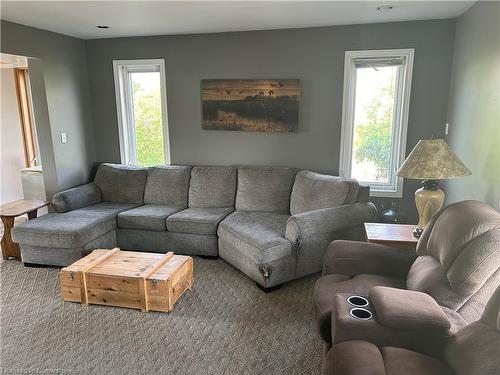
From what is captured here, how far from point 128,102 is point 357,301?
382cm

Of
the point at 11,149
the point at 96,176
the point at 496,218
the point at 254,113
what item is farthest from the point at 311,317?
the point at 11,149

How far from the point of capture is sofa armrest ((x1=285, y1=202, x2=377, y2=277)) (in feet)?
9.90

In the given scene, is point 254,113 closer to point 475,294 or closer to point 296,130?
point 296,130

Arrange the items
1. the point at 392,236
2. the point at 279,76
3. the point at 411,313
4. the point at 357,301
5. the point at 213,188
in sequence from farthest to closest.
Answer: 1. the point at 213,188
2. the point at 279,76
3. the point at 392,236
4. the point at 357,301
5. the point at 411,313

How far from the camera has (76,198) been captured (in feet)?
13.2

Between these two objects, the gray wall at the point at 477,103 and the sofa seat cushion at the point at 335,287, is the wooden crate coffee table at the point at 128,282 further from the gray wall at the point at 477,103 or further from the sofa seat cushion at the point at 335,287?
the gray wall at the point at 477,103

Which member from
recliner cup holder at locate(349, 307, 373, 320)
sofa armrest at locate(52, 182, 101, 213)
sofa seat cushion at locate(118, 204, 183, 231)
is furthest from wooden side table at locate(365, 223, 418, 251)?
sofa armrest at locate(52, 182, 101, 213)

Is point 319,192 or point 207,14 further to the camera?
point 319,192

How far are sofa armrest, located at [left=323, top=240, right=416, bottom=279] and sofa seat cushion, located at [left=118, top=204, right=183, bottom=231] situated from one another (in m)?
1.97

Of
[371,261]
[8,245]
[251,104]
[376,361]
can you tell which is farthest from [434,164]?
[8,245]

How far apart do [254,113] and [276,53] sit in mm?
687

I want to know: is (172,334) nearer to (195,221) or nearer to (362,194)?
(195,221)

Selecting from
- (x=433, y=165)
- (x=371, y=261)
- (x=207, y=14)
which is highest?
(x=207, y=14)

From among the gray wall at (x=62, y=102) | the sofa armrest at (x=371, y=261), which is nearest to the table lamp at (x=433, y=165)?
the sofa armrest at (x=371, y=261)
